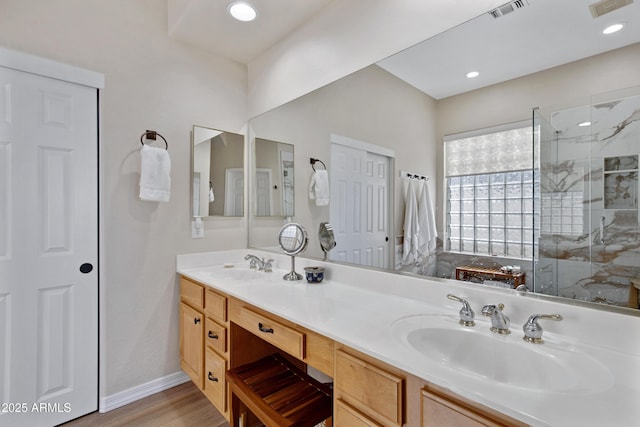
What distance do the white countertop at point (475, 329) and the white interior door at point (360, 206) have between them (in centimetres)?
11

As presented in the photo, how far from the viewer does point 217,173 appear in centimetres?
236

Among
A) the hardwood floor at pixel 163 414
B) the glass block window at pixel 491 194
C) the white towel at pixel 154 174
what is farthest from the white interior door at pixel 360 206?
the hardwood floor at pixel 163 414

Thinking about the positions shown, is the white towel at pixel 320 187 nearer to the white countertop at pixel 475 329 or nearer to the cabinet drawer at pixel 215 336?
the white countertop at pixel 475 329

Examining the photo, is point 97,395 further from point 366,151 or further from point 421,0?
point 421,0

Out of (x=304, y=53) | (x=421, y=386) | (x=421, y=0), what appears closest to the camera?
(x=421, y=386)

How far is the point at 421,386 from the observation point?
2.69 feet

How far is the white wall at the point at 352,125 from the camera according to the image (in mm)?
1477

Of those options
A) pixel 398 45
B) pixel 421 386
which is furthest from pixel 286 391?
pixel 398 45

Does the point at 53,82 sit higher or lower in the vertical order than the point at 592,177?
higher

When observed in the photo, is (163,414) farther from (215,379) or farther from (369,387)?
(369,387)

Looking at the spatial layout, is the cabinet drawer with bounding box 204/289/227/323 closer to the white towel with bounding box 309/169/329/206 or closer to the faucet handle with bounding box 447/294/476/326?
the white towel with bounding box 309/169/329/206

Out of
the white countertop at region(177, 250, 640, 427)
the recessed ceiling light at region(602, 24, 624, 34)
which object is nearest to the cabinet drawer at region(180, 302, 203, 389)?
the white countertop at region(177, 250, 640, 427)

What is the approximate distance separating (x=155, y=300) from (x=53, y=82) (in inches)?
56.7

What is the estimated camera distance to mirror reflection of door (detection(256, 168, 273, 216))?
2.39 metres
